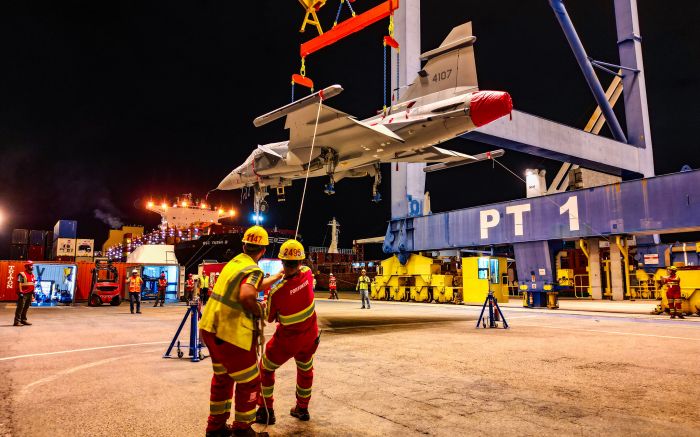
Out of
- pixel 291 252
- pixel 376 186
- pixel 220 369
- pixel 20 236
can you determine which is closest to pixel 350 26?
pixel 376 186

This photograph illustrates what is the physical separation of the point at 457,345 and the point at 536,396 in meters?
3.95

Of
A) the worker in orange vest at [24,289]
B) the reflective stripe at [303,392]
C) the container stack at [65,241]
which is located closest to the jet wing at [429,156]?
the reflective stripe at [303,392]

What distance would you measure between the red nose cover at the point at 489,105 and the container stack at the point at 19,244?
44.1 metres

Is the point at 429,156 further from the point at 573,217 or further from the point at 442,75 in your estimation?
the point at 573,217

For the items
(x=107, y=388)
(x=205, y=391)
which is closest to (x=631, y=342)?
(x=205, y=391)

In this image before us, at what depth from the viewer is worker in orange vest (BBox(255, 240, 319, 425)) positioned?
14.3 ft

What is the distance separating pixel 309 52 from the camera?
16125 mm

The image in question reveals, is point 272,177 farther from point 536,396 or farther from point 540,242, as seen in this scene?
point 540,242

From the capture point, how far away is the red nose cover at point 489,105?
11359mm

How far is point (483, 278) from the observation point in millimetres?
23828

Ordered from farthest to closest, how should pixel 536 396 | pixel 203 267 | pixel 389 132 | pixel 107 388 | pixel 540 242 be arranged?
pixel 203 267 → pixel 540 242 → pixel 389 132 → pixel 107 388 → pixel 536 396

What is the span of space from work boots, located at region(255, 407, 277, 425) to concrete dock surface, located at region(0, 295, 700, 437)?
2.9 inches

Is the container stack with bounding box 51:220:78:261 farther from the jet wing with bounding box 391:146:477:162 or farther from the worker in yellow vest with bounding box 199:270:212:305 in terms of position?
the jet wing with bounding box 391:146:477:162

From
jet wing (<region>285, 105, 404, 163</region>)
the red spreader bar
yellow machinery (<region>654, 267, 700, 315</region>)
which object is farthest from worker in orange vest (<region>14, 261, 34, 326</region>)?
yellow machinery (<region>654, 267, 700, 315</region>)
